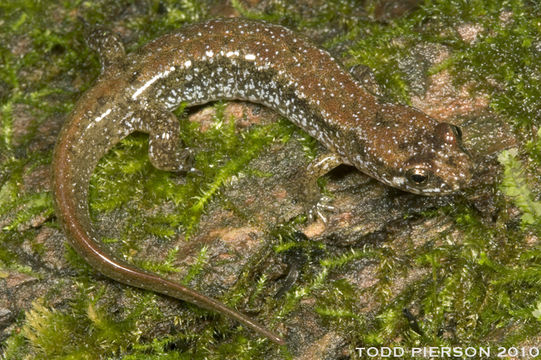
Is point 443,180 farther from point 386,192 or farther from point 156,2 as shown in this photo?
point 156,2

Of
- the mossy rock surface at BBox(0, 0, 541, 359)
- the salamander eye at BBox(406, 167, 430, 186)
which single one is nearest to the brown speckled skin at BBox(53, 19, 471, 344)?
the salamander eye at BBox(406, 167, 430, 186)

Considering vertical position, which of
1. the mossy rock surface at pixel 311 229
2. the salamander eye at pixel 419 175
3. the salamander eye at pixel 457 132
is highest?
the salamander eye at pixel 457 132

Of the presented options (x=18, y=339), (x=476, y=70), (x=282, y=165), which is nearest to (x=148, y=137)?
(x=282, y=165)

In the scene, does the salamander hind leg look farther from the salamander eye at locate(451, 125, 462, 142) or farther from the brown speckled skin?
the salamander eye at locate(451, 125, 462, 142)

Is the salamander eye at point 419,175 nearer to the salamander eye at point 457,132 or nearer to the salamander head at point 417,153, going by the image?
the salamander head at point 417,153

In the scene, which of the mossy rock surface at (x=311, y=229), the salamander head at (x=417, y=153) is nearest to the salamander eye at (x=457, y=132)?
the salamander head at (x=417, y=153)
